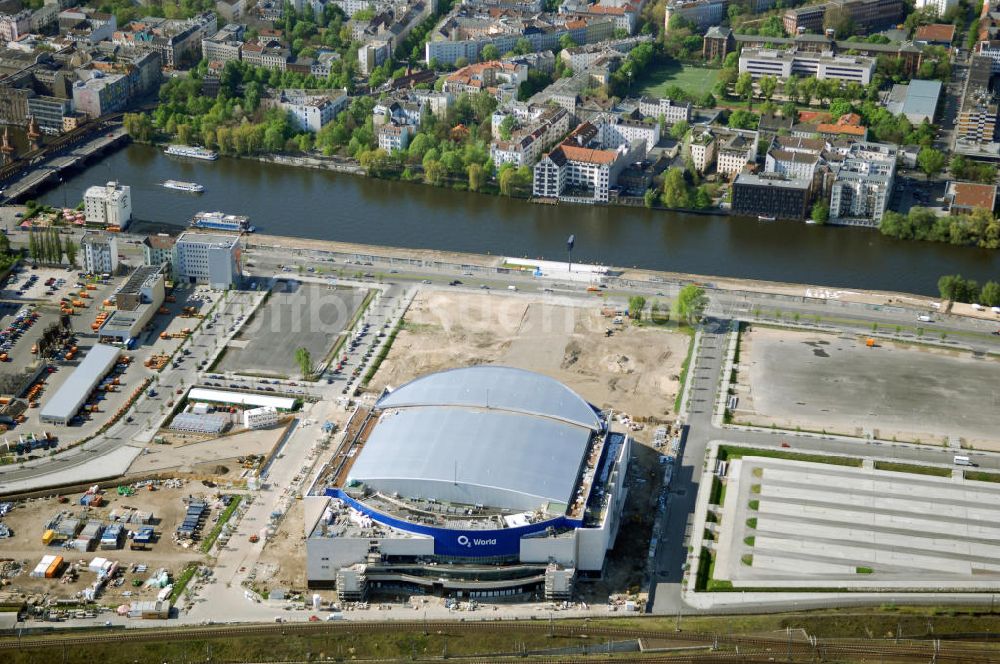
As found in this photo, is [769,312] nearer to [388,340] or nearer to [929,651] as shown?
[388,340]

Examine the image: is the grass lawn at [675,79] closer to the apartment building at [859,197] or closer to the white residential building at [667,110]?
the white residential building at [667,110]

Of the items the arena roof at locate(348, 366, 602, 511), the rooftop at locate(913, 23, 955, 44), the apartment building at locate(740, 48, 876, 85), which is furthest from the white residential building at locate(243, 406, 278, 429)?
the rooftop at locate(913, 23, 955, 44)

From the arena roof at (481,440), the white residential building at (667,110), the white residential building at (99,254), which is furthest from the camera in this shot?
the white residential building at (667,110)

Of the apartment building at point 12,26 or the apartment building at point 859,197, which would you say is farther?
the apartment building at point 12,26

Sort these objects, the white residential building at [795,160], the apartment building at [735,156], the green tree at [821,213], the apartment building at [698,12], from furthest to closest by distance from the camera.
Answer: the apartment building at [698,12] < the apartment building at [735,156] < the white residential building at [795,160] < the green tree at [821,213]

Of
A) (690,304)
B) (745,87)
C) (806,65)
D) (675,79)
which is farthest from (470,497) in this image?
(806,65)

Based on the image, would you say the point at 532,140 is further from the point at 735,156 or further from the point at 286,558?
the point at 286,558

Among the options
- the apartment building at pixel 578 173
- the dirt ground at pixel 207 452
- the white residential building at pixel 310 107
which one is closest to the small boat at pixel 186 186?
the white residential building at pixel 310 107
